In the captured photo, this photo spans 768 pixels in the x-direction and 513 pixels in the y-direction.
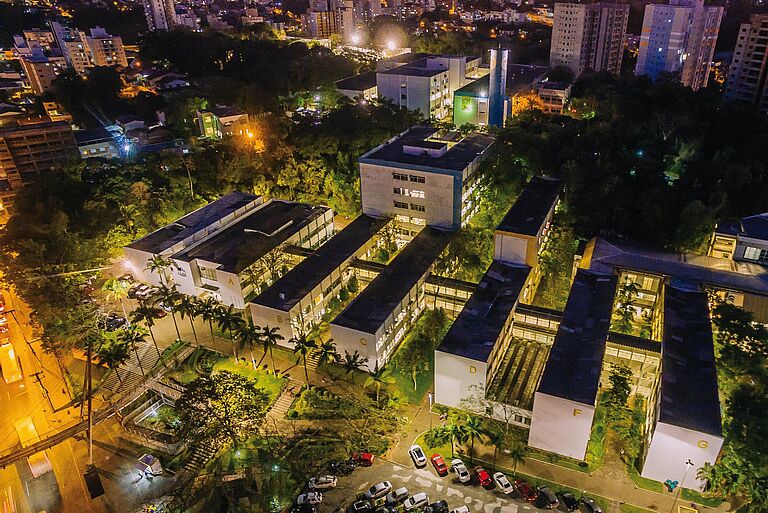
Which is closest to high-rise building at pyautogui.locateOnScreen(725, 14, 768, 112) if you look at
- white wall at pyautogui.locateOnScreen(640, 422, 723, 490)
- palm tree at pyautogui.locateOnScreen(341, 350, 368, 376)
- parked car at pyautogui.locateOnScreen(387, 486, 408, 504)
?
white wall at pyautogui.locateOnScreen(640, 422, 723, 490)

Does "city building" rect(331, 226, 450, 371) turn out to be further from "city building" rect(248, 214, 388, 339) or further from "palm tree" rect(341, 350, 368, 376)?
"city building" rect(248, 214, 388, 339)

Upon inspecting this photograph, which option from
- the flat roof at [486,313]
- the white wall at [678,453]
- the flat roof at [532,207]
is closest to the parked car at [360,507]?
the flat roof at [486,313]

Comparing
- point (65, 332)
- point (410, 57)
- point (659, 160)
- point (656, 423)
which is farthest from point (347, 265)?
point (410, 57)

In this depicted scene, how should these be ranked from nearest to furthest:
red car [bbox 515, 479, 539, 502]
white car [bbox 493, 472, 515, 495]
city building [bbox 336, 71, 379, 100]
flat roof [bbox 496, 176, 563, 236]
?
red car [bbox 515, 479, 539, 502] → white car [bbox 493, 472, 515, 495] → flat roof [bbox 496, 176, 563, 236] → city building [bbox 336, 71, 379, 100]

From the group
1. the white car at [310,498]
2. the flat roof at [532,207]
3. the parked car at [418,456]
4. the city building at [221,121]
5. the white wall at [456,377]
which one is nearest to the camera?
the white car at [310,498]

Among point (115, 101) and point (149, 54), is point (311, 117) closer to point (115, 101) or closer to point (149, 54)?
point (115, 101)

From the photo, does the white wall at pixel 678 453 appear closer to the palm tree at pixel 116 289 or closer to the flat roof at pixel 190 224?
the flat roof at pixel 190 224

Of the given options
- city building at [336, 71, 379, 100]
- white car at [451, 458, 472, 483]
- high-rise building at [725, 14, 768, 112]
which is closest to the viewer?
white car at [451, 458, 472, 483]
